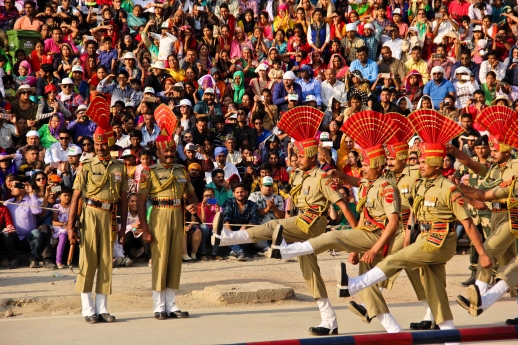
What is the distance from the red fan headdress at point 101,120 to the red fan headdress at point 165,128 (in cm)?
55

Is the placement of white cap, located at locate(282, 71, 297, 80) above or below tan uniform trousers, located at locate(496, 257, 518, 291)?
above

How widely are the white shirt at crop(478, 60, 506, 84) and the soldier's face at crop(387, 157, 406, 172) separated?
370 inches

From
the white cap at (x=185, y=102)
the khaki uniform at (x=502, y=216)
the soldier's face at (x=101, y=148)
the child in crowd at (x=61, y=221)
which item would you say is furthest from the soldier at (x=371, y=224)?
the white cap at (x=185, y=102)

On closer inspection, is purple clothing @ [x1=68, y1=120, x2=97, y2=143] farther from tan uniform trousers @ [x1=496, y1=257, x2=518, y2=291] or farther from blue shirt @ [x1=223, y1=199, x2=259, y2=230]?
tan uniform trousers @ [x1=496, y1=257, x2=518, y2=291]

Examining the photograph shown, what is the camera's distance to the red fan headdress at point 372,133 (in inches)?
358

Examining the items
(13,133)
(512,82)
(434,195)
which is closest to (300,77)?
(512,82)

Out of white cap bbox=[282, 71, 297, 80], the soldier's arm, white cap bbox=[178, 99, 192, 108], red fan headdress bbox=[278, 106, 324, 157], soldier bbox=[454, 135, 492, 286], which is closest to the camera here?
the soldier's arm

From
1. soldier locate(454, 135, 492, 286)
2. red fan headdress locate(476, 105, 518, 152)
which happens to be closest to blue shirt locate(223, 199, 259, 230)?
soldier locate(454, 135, 492, 286)

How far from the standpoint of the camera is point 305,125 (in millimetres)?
9695

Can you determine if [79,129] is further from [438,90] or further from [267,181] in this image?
[438,90]

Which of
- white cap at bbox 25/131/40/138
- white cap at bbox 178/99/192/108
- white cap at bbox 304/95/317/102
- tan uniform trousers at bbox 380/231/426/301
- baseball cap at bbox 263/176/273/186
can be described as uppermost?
white cap at bbox 304/95/317/102

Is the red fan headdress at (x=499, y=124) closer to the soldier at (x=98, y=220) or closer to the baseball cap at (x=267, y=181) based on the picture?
the soldier at (x=98, y=220)

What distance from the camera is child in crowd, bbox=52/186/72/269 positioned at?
43.0 ft

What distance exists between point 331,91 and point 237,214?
4.80m
